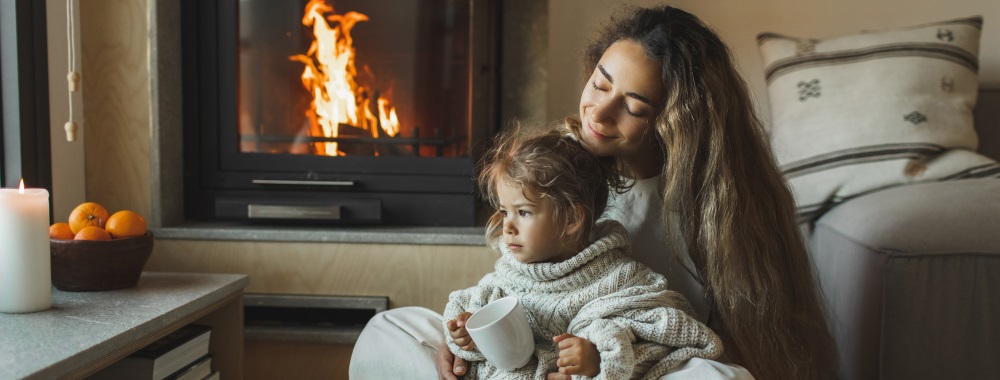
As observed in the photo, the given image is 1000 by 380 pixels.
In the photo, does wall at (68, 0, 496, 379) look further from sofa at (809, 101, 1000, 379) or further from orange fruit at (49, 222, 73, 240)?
sofa at (809, 101, 1000, 379)

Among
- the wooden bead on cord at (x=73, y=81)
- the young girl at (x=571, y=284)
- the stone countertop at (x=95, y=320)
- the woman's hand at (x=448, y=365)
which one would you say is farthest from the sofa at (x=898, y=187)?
the wooden bead on cord at (x=73, y=81)

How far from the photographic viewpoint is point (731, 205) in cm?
111

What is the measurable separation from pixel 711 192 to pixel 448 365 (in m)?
0.42

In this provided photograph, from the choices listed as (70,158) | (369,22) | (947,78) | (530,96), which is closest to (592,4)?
(530,96)

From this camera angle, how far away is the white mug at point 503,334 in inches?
36.8

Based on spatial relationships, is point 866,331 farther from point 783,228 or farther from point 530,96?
point 530,96

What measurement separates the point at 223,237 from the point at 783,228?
1.10 meters

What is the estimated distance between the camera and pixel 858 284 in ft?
4.46

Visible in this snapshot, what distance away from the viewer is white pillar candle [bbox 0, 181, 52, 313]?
1.18 metres

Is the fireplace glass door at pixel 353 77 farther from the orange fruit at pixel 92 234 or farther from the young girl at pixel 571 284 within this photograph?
the young girl at pixel 571 284

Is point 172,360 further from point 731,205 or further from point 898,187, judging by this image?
point 898,187

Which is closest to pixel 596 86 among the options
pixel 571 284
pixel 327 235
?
pixel 571 284

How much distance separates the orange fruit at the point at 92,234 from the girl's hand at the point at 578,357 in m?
0.79

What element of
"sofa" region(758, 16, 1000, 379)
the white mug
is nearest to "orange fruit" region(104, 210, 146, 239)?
the white mug
